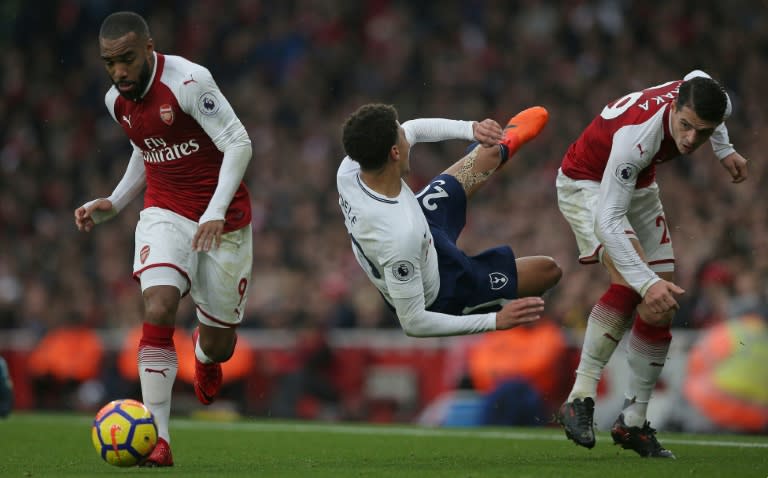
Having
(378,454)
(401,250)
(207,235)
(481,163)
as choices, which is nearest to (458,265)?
(401,250)

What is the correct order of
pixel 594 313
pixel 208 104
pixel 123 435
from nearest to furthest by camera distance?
pixel 123 435 < pixel 208 104 < pixel 594 313

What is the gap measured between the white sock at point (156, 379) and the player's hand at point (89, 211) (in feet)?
3.46

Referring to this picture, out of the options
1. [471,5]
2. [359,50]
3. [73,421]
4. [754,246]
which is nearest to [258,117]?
[359,50]

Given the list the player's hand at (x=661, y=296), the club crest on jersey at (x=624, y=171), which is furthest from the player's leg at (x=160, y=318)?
the player's hand at (x=661, y=296)

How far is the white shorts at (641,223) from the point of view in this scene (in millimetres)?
7660

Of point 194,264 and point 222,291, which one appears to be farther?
point 222,291

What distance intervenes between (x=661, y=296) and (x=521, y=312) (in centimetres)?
87

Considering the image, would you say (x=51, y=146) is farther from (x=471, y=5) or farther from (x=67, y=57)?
(x=471, y=5)

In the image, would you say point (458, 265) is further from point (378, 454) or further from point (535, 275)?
point (378, 454)

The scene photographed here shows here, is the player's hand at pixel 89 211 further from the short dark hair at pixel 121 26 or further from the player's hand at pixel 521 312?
the player's hand at pixel 521 312

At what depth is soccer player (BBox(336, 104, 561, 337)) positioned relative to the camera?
680 centimetres

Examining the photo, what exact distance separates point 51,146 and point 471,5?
7104 mm

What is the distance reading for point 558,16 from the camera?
55.1ft

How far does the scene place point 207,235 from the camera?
22.8 feet
